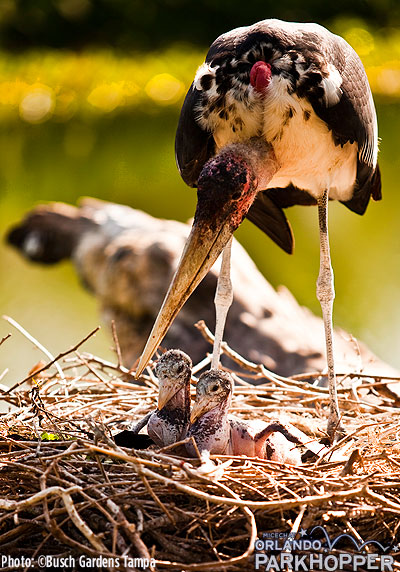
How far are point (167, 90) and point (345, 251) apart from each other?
147 centimetres

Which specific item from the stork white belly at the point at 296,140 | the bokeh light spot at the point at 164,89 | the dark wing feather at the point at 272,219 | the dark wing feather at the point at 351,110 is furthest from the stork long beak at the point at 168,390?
the bokeh light spot at the point at 164,89

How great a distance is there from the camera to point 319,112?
187 cm

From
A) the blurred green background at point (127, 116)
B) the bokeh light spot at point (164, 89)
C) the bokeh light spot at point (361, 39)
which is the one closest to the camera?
the blurred green background at point (127, 116)

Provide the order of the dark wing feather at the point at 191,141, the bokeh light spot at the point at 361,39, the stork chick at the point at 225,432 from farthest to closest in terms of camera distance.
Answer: the bokeh light spot at the point at 361,39 → the dark wing feather at the point at 191,141 → the stork chick at the point at 225,432

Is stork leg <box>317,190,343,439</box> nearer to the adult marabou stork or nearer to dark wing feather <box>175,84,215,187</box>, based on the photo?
the adult marabou stork

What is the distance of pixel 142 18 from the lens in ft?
18.6

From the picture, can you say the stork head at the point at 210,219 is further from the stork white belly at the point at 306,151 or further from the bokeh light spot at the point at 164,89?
the bokeh light spot at the point at 164,89

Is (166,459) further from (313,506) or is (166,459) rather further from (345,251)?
(345,251)

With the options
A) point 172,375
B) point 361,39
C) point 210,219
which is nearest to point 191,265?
point 210,219

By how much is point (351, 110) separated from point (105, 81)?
3.70 metres

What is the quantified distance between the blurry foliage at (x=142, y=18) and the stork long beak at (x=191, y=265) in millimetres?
3821

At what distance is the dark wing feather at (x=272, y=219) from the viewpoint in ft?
7.96

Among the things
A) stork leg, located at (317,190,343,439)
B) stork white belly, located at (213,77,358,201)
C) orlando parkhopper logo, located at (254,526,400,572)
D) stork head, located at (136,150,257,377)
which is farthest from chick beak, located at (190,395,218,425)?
stork white belly, located at (213,77,358,201)

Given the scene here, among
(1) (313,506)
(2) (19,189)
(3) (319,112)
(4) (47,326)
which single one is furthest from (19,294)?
(1) (313,506)
